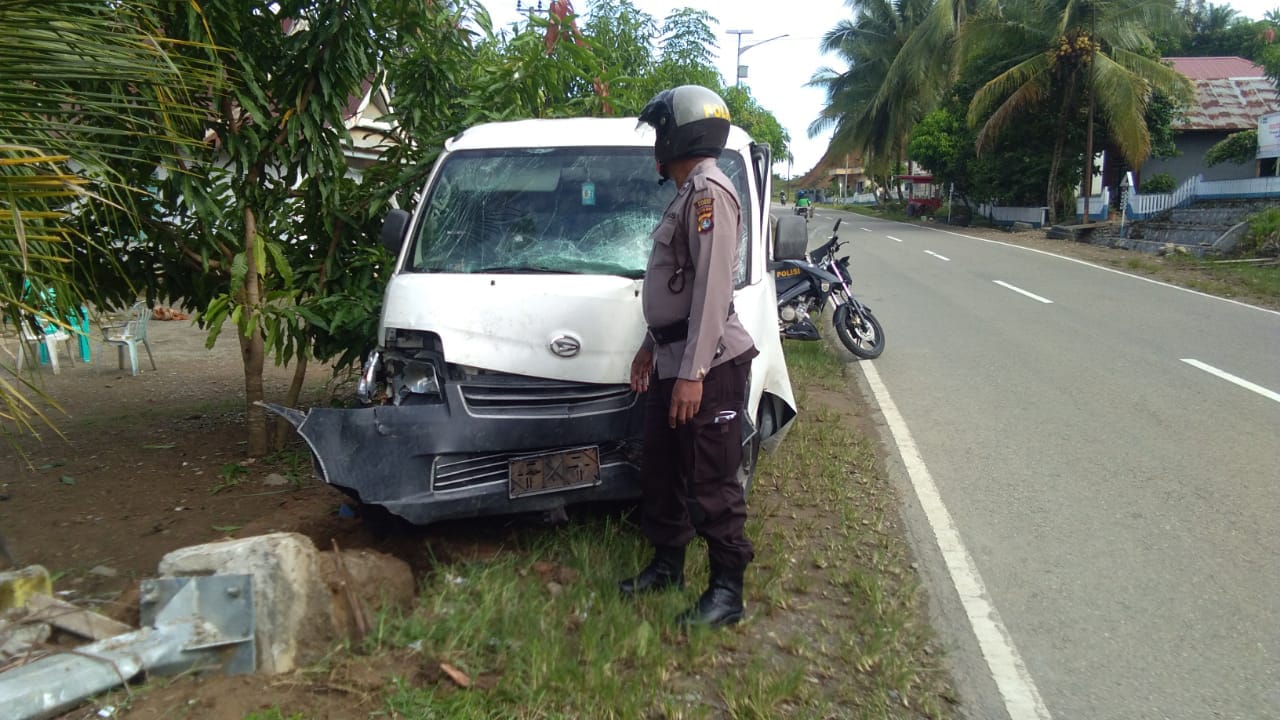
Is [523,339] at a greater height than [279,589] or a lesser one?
greater

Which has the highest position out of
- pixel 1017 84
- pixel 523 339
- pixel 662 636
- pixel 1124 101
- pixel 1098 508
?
pixel 1017 84

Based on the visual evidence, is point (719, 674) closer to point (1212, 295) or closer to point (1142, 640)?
point (1142, 640)

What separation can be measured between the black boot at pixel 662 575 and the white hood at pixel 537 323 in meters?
0.76

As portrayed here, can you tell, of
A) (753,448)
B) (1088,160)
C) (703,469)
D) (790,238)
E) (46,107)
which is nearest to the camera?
(46,107)

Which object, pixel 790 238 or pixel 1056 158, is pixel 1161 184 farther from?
pixel 790 238

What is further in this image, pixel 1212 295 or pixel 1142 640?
pixel 1212 295

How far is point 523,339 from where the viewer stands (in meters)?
4.17

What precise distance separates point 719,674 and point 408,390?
6.00 ft

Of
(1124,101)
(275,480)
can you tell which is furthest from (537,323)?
(1124,101)

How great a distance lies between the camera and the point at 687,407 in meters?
3.59

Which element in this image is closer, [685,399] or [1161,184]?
[685,399]

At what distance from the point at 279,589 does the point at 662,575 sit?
60.2 inches

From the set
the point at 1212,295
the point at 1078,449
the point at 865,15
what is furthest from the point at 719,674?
the point at 865,15

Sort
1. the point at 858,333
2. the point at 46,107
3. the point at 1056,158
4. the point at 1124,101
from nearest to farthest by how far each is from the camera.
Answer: the point at 46,107
the point at 858,333
the point at 1124,101
the point at 1056,158
